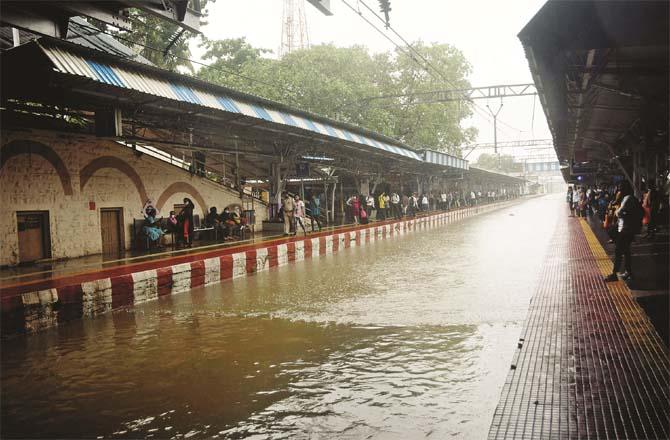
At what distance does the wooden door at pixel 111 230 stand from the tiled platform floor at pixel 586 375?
12135mm

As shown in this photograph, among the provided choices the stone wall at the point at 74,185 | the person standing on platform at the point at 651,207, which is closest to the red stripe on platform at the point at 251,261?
the stone wall at the point at 74,185

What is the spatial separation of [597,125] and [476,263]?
7.49 meters

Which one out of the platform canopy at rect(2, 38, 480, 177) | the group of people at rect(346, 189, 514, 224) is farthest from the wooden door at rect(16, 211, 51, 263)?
the group of people at rect(346, 189, 514, 224)

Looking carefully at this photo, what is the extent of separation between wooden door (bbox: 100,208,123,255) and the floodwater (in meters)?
6.90

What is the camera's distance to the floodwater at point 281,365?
12.4ft

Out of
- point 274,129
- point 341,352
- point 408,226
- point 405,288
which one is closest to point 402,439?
point 341,352

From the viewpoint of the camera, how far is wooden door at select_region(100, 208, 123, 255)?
15023mm

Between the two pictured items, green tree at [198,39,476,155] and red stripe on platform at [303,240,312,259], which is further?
green tree at [198,39,476,155]

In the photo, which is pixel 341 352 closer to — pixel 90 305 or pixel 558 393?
pixel 558 393

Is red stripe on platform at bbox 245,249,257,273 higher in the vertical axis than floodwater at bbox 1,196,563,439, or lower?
higher

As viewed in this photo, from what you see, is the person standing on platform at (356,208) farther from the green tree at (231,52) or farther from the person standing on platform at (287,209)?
the green tree at (231,52)

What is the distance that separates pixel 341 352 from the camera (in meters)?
5.43

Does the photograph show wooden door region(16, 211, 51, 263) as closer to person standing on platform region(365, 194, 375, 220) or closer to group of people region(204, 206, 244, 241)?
group of people region(204, 206, 244, 241)

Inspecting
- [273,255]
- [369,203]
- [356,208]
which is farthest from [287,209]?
[369,203]
